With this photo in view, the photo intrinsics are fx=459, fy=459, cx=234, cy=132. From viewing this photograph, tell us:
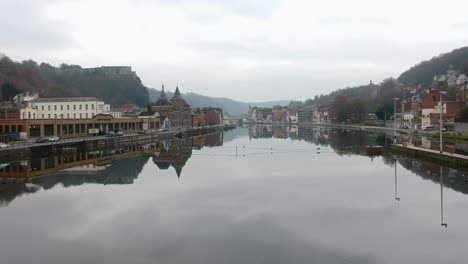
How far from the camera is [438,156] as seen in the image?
34.6 metres

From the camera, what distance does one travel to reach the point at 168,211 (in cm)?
1989

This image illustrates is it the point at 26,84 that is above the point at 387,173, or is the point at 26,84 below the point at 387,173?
above

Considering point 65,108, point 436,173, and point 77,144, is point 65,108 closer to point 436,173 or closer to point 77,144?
point 77,144

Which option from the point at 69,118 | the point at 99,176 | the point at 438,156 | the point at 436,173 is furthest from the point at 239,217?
the point at 69,118

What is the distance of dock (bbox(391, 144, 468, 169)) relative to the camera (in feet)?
102

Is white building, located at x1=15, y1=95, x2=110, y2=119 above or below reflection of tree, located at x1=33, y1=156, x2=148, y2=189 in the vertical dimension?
above

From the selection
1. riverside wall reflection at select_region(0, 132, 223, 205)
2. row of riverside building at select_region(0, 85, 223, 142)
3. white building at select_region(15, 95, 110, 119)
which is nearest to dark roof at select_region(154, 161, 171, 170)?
riverside wall reflection at select_region(0, 132, 223, 205)

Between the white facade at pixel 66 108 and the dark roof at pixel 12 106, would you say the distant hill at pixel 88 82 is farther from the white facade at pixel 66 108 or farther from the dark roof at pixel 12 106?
the dark roof at pixel 12 106

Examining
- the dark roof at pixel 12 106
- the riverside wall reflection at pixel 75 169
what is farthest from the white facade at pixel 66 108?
the riverside wall reflection at pixel 75 169

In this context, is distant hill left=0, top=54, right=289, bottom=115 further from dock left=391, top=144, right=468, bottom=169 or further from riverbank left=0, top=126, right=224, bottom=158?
dock left=391, top=144, right=468, bottom=169

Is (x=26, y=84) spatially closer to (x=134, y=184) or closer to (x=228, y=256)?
(x=134, y=184)

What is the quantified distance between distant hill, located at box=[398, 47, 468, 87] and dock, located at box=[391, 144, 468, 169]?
97486 millimetres

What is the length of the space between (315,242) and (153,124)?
3009 inches

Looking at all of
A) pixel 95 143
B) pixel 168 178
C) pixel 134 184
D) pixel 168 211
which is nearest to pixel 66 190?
pixel 134 184
